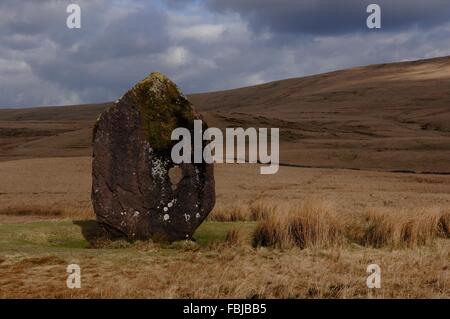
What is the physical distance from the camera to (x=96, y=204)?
11.0 m

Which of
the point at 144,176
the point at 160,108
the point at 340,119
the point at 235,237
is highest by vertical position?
the point at 340,119

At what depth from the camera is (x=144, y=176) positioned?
10.9 meters

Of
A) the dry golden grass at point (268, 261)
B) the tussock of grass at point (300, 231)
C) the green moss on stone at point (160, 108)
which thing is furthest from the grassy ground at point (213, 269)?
the green moss on stone at point (160, 108)

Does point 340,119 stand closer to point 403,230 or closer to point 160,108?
point 403,230

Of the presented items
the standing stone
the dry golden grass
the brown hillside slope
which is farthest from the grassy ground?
the brown hillside slope

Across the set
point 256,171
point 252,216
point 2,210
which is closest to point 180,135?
point 252,216

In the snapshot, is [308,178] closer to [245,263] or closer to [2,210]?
[2,210]

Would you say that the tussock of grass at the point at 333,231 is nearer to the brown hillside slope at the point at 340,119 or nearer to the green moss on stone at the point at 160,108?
the green moss on stone at the point at 160,108

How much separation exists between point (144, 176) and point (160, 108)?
1401mm

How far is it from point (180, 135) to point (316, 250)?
11.2 ft

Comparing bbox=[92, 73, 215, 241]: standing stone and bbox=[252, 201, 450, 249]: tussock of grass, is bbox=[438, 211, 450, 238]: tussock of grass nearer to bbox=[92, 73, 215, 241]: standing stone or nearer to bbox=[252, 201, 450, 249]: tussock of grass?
bbox=[252, 201, 450, 249]: tussock of grass

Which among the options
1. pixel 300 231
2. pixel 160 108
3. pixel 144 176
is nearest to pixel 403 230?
pixel 300 231

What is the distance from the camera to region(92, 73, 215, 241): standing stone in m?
10.9

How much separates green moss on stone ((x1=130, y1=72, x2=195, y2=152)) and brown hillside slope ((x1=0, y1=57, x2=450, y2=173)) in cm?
2172
